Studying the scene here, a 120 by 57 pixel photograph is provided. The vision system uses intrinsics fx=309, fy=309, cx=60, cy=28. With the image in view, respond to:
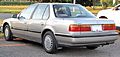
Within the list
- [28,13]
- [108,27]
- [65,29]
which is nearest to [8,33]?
[28,13]

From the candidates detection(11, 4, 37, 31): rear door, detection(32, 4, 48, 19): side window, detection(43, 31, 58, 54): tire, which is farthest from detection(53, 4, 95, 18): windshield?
detection(11, 4, 37, 31): rear door

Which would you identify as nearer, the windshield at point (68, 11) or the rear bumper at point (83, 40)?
the rear bumper at point (83, 40)

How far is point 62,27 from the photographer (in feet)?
26.9

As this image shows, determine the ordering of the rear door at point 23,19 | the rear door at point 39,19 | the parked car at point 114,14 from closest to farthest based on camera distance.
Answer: the rear door at point 39,19 < the rear door at point 23,19 < the parked car at point 114,14

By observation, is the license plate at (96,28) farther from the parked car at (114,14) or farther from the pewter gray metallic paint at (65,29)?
the parked car at (114,14)

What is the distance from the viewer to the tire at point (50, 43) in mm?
8500

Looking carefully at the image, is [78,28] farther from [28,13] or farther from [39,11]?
[28,13]

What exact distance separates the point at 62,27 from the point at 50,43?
73 cm

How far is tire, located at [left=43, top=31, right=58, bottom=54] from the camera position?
8.50 m

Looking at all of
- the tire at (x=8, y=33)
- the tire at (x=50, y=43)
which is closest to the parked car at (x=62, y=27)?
the tire at (x=50, y=43)

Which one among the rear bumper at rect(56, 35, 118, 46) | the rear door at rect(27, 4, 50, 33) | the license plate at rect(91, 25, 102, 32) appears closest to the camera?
the rear bumper at rect(56, 35, 118, 46)

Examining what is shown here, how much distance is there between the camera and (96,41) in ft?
27.1

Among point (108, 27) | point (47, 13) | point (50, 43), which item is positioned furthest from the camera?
point (47, 13)

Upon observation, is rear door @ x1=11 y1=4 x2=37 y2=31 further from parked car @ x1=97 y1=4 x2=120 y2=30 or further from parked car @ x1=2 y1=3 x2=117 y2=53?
parked car @ x1=97 y1=4 x2=120 y2=30
